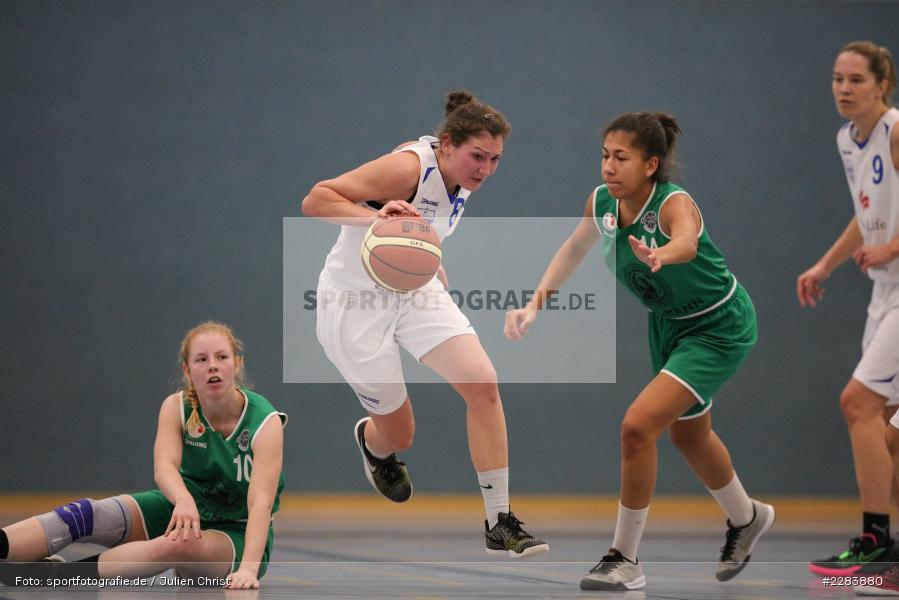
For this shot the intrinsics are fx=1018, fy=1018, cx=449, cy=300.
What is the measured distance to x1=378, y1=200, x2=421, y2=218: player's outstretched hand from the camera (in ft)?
10.0

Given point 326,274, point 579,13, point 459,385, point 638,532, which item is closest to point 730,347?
point 638,532

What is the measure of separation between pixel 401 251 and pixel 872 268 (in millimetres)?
1607

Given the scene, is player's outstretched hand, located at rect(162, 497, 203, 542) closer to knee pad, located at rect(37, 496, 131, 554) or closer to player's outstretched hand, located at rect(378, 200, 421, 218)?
knee pad, located at rect(37, 496, 131, 554)

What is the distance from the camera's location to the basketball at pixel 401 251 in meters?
3.10

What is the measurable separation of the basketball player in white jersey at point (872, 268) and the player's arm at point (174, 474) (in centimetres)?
194

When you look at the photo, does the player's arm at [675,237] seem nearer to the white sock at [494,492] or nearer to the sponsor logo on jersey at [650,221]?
the sponsor logo on jersey at [650,221]

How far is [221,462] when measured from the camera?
3.06 m

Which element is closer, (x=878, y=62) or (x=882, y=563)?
(x=882, y=563)

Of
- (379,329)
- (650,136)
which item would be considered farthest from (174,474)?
(650,136)

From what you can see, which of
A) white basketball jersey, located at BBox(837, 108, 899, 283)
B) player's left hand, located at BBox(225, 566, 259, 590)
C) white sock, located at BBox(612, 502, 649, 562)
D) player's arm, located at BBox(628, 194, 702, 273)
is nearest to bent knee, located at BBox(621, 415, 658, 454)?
white sock, located at BBox(612, 502, 649, 562)

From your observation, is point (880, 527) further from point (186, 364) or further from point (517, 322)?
point (186, 364)

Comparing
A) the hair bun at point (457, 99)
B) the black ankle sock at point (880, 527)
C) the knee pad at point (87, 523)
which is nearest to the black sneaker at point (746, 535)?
the black ankle sock at point (880, 527)

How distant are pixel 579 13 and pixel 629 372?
86.4 inches

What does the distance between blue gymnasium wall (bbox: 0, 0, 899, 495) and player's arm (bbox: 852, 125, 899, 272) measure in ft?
9.39
